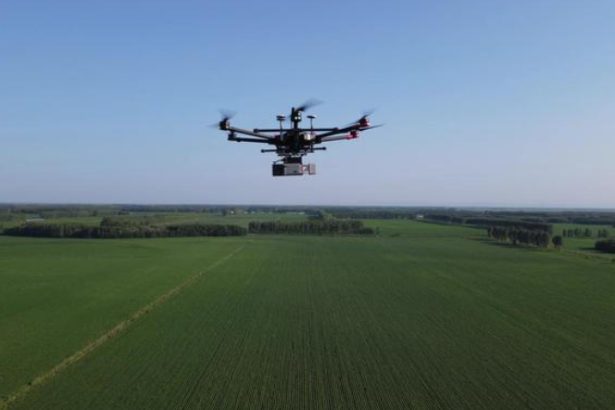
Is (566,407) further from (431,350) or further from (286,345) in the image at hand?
(286,345)

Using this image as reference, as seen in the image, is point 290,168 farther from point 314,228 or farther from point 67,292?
point 314,228

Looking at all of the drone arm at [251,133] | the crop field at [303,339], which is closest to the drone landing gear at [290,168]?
the drone arm at [251,133]

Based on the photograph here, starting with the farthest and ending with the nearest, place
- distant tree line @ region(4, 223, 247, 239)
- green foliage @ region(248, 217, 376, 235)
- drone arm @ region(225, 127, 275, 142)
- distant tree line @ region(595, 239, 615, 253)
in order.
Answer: green foliage @ region(248, 217, 376, 235)
distant tree line @ region(4, 223, 247, 239)
distant tree line @ region(595, 239, 615, 253)
drone arm @ region(225, 127, 275, 142)

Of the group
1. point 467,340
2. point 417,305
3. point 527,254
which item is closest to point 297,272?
point 417,305

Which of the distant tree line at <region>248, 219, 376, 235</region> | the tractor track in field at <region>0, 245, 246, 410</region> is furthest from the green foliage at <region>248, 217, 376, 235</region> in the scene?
the tractor track in field at <region>0, 245, 246, 410</region>

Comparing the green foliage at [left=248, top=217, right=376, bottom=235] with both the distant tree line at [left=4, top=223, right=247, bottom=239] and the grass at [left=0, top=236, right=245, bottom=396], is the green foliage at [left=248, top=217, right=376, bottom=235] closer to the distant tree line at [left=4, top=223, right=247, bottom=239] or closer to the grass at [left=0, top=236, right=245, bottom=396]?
the distant tree line at [left=4, top=223, right=247, bottom=239]
